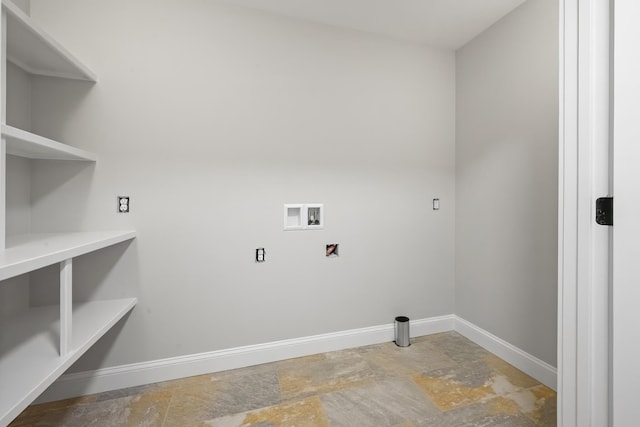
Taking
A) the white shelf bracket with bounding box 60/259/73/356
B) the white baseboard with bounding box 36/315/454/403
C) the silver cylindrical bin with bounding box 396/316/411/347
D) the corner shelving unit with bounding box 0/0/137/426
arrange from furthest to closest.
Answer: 1. the silver cylindrical bin with bounding box 396/316/411/347
2. the white baseboard with bounding box 36/315/454/403
3. the white shelf bracket with bounding box 60/259/73/356
4. the corner shelving unit with bounding box 0/0/137/426

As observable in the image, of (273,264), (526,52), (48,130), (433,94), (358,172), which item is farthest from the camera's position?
(433,94)

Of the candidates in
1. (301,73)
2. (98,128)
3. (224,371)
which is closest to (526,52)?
(301,73)

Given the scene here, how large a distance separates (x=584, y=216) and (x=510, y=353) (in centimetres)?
159

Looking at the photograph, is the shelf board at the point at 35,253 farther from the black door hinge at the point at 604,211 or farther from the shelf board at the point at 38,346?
the black door hinge at the point at 604,211

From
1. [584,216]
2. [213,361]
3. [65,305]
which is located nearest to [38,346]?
[65,305]

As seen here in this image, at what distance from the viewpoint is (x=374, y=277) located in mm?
2338

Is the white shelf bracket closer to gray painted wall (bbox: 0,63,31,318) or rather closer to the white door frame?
gray painted wall (bbox: 0,63,31,318)

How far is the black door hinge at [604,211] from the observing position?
2.78 feet

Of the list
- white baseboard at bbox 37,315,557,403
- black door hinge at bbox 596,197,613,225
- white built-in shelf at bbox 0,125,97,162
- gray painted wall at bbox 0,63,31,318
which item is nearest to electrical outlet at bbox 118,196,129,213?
white built-in shelf at bbox 0,125,97,162

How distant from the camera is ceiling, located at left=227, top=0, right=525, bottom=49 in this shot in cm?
194

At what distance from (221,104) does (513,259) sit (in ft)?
7.82

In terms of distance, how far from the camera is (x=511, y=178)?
6.66 feet

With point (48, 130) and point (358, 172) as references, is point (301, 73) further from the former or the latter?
point (48, 130)

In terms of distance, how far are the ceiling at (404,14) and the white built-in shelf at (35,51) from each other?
42.5 inches
